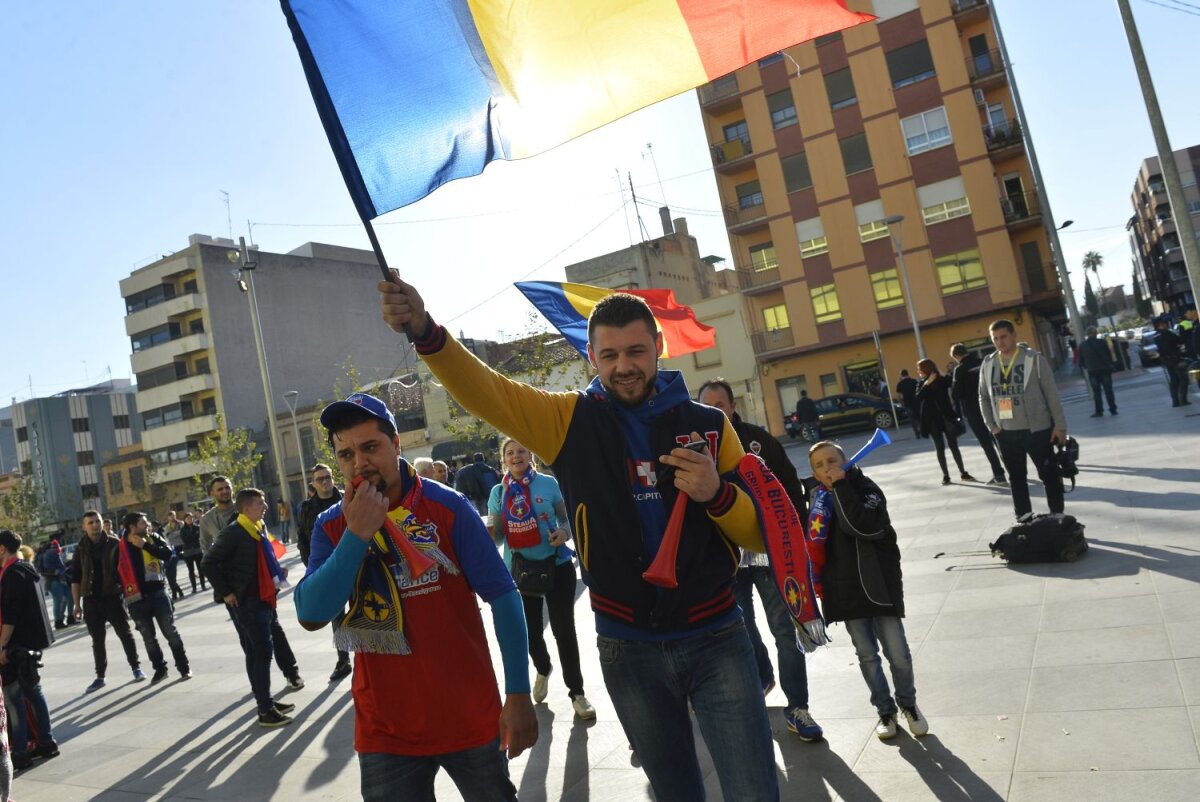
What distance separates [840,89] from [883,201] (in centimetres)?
572

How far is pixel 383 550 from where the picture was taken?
10.1 feet

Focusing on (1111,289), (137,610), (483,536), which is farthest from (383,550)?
(1111,289)

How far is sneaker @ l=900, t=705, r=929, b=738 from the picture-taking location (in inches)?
181

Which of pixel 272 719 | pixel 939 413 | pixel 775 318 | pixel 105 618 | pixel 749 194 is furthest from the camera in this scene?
pixel 749 194

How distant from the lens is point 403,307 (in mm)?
2604

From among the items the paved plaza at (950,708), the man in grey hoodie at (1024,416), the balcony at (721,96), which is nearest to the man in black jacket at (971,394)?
the paved plaza at (950,708)

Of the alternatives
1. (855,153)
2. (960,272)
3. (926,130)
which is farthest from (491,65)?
(855,153)

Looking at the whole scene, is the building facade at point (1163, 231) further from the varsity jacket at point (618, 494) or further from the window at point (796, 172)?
the varsity jacket at point (618, 494)

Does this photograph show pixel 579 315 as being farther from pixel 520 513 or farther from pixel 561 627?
pixel 561 627

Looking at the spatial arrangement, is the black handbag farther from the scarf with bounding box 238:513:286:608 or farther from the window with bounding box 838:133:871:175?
the window with bounding box 838:133:871:175

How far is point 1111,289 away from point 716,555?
226 m

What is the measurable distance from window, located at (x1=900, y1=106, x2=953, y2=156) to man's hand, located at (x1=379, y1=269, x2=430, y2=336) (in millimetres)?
41381

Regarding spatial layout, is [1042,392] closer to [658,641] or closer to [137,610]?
[658,641]

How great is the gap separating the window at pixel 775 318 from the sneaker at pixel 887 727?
39.6 metres
